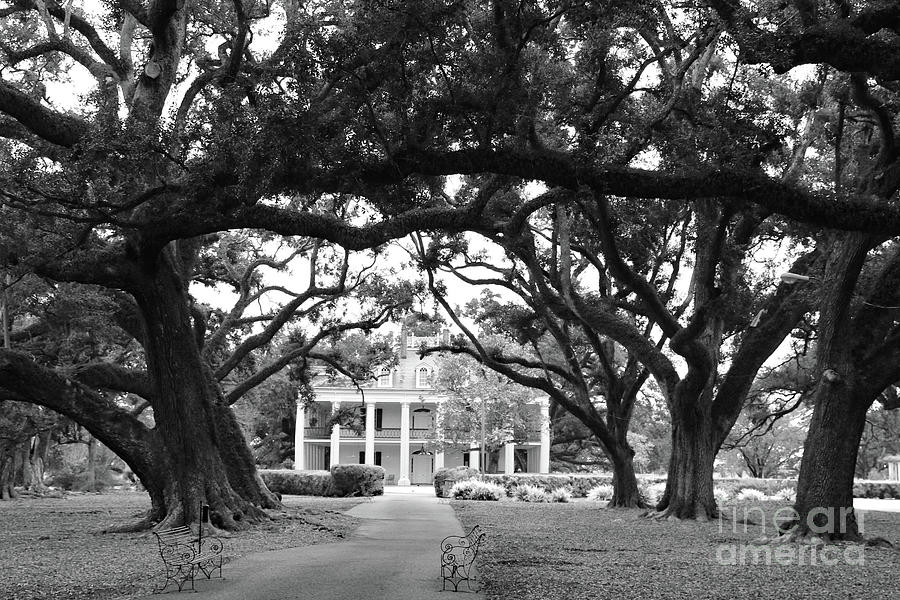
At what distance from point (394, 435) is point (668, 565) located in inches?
1709

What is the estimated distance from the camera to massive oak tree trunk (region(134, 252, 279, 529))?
49.9 feet

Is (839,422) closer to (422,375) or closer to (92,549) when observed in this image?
(92,549)

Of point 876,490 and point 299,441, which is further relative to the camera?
point 299,441

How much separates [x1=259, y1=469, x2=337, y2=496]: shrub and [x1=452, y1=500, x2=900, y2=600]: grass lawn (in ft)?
59.9

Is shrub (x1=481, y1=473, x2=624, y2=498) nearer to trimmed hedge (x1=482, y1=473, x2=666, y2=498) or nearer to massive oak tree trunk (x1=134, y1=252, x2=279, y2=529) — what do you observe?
trimmed hedge (x1=482, y1=473, x2=666, y2=498)

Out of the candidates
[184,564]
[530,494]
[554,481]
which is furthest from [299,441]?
[184,564]

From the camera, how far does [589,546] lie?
45.5 ft

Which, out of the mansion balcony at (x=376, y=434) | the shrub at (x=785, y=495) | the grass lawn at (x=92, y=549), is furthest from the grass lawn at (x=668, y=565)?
the mansion balcony at (x=376, y=434)

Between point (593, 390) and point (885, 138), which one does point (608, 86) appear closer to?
point (885, 138)

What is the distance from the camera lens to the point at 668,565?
36.7 feet

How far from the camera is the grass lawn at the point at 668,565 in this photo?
29.1ft

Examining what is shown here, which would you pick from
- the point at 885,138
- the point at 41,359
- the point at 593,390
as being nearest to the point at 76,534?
the point at 41,359

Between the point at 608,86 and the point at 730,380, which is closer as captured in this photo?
the point at 608,86

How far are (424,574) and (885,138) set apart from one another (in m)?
10.5
